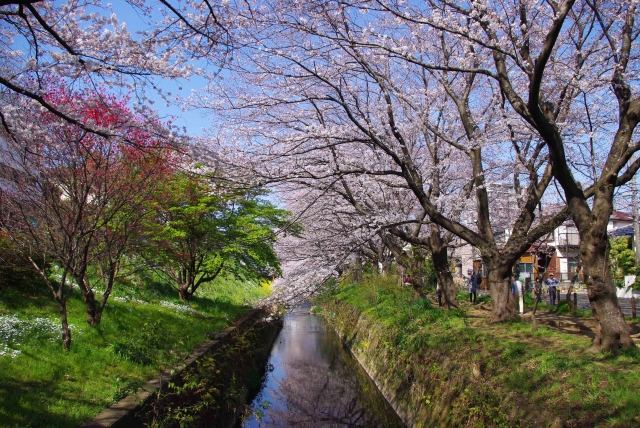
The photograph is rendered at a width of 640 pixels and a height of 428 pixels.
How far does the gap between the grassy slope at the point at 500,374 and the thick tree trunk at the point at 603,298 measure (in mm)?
266

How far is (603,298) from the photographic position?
6.24 m

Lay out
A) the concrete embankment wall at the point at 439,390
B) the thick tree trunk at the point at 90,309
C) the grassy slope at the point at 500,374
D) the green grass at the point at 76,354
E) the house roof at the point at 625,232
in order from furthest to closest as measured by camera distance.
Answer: the house roof at the point at 625,232, the thick tree trunk at the point at 90,309, the concrete embankment wall at the point at 439,390, the green grass at the point at 76,354, the grassy slope at the point at 500,374

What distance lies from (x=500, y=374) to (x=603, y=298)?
1.74 metres

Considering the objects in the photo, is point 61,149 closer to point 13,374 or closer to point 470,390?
point 13,374

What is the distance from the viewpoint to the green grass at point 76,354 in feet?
16.4

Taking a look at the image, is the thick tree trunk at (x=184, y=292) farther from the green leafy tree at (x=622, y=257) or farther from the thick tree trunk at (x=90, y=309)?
the green leafy tree at (x=622, y=257)

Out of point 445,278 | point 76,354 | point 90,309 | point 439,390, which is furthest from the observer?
point 445,278

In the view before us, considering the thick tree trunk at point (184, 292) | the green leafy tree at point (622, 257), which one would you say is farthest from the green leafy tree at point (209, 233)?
the green leafy tree at point (622, 257)

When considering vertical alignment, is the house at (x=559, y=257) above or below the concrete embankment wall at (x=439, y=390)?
above

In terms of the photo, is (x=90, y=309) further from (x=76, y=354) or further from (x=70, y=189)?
(x=70, y=189)

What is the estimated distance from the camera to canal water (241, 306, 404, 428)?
9.33m

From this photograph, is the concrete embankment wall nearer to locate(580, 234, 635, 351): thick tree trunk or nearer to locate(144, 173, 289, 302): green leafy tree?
locate(580, 234, 635, 351): thick tree trunk

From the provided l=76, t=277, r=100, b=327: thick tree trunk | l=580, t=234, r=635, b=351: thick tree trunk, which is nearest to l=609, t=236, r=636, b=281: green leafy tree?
l=580, t=234, r=635, b=351: thick tree trunk

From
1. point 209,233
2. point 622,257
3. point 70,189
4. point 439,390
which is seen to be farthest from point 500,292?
point 622,257
